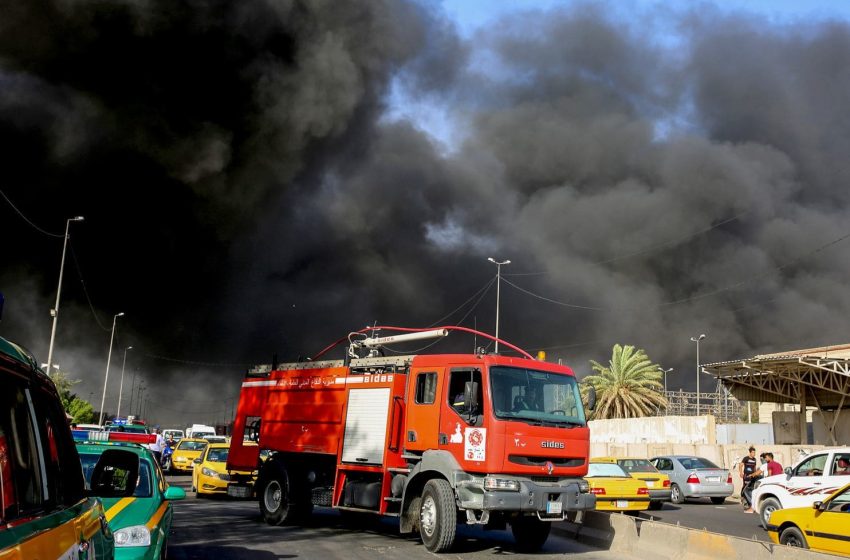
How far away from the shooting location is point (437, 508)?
10047 mm

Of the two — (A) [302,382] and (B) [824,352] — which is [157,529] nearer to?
(A) [302,382]

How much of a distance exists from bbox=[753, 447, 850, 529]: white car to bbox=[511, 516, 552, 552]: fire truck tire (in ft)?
16.2

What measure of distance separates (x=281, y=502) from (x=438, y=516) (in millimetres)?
4027

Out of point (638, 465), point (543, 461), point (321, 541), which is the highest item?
point (543, 461)

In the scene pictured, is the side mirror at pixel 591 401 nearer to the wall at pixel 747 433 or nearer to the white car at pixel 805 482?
the white car at pixel 805 482

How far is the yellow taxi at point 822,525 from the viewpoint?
8.82 meters

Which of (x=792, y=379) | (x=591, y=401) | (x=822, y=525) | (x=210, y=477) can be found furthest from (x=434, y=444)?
(x=792, y=379)

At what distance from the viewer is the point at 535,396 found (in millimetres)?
10570

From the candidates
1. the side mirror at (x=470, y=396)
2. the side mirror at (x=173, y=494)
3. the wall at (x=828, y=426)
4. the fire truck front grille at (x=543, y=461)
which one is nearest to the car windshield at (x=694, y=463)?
the fire truck front grille at (x=543, y=461)

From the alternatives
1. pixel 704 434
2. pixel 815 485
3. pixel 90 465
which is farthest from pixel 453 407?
pixel 704 434

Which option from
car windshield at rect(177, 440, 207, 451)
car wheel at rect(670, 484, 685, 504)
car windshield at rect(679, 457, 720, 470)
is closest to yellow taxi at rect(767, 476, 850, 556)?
car wheel at rect(670, 484, 685, 504)

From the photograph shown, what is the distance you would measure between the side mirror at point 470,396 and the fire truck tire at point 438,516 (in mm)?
1068

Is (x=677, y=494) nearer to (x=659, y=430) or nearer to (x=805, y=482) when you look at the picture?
(x=805, y=482)

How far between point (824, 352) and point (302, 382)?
4206 centimetres
